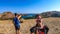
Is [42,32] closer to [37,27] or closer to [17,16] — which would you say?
[37,27]

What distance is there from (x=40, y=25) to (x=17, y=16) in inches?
246

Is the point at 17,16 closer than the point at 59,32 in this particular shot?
Yes

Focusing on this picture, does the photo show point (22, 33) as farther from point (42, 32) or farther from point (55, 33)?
A: point (42, 32)

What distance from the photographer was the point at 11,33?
1681 cm

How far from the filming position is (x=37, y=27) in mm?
6977

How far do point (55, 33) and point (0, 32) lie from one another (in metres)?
5.08

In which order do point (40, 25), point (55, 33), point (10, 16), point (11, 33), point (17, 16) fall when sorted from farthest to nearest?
point (10, 16), point (11, 33), point (55, 33), point (17, 16), point (40, 25)

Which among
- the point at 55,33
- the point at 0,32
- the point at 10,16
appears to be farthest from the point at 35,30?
the point at 10,16

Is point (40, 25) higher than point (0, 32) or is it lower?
higher

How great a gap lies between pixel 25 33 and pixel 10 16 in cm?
1847

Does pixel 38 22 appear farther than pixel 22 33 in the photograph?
No

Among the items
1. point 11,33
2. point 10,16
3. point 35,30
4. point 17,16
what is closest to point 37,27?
point 35,30

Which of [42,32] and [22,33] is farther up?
[42,32]

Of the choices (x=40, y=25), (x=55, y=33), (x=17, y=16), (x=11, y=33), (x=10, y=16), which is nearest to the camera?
(x=40, y=25)
